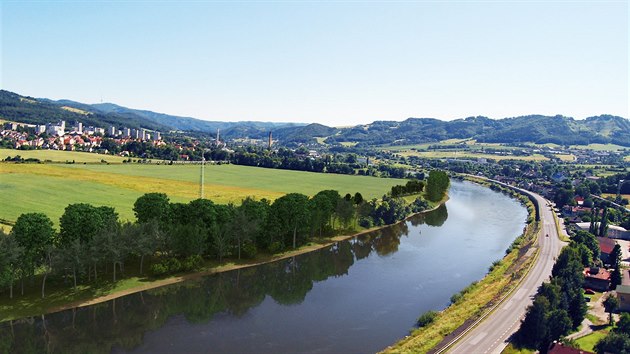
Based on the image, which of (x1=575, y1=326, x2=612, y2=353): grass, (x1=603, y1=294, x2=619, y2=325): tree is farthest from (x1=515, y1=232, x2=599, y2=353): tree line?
(x1=603, y1=294, x2=619, y2=325): tree

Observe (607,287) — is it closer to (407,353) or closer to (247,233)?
(407,353)

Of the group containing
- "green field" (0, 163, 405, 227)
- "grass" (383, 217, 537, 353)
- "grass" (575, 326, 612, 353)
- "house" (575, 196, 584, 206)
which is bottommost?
"grass" (575, 326, 612, 353)

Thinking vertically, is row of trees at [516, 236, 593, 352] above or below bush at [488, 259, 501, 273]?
above

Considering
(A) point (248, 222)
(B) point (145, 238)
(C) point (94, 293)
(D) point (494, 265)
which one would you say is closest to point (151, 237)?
(B) point (145, 238)

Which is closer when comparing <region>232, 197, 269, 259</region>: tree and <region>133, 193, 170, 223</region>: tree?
<region>232, 197, 269, 259</region>: tree

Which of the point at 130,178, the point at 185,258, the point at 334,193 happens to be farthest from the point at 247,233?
the point at 130,178

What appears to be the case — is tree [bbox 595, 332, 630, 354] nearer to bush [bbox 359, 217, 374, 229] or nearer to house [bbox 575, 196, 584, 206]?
bush [bbox 359, 217, 374, 229]

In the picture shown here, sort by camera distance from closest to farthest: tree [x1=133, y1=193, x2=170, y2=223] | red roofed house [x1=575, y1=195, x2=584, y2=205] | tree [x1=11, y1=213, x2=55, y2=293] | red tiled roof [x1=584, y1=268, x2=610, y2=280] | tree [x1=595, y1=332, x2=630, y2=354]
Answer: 1. tree [x1=595, y1=332, x2=630, y2=354]
2. tree [x1=11, y1=213, x2=55, y2=293]
3. red tiled roof [x1=584, y1=268, x2=610, y2=280]
4. tree [x1=133, y1=193, x2=170, y2=223]
5. red roofed house [x1=575, y1=195, x2=584, y2=205]

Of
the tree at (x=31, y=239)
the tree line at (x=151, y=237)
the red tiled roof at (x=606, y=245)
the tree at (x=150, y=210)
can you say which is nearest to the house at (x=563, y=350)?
the tree line at (x=151, y=237)
